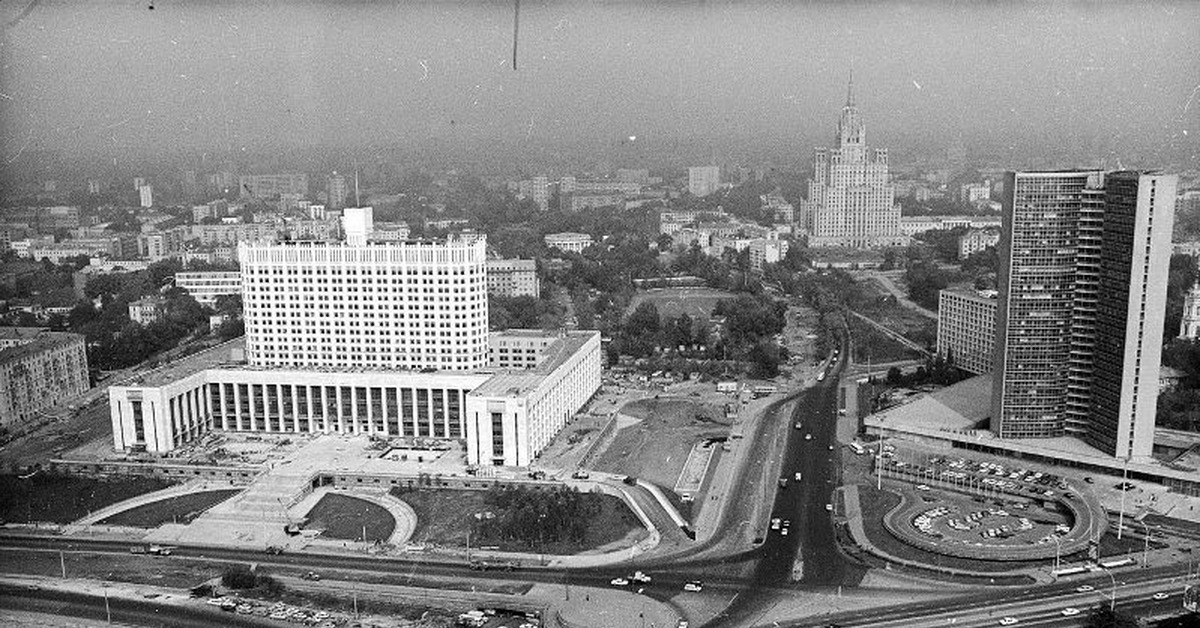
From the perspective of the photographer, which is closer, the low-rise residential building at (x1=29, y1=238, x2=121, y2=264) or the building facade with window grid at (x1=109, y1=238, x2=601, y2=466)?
the building facade with window grid at (x1=109, y1=238, x2=601, y2=466)

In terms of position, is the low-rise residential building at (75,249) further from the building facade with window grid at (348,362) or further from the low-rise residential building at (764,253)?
the low-rise residential building at (764,253)

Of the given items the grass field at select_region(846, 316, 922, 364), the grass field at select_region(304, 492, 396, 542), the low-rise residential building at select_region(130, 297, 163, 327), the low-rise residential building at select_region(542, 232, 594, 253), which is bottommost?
the grass field at select_region(304, 492, 396, 542)

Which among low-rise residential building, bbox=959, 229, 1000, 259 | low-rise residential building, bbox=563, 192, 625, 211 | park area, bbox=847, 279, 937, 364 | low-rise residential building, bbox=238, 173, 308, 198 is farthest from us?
low-rise residential building, bbox=563, 192, 625, 211

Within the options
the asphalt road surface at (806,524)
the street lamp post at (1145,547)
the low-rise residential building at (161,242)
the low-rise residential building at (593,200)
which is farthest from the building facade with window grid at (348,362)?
the low-rise residential building at (593,200)

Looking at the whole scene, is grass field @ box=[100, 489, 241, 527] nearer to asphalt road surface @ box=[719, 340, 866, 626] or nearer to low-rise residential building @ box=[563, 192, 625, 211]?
asphalt road surface @ box=[719, 340, 866, 626]

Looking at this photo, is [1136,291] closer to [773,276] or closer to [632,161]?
[773,276]

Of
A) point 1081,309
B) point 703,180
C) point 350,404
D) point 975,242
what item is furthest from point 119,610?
point 703,180

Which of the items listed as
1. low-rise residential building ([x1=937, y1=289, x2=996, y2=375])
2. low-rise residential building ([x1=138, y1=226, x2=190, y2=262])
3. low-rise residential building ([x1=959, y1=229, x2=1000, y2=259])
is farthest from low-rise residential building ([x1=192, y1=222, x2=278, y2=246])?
low-rise residential building ([x1=959, y1=229, x2=1000, y2=259])
